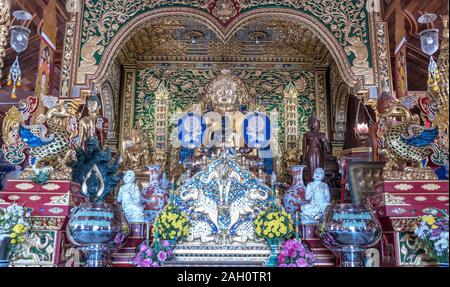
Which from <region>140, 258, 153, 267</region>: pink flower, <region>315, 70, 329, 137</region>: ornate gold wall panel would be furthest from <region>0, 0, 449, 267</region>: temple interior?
<region>315, 70, 329, 137</region>: ornate gold wall panel

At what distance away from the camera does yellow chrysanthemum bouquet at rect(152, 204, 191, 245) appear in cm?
311

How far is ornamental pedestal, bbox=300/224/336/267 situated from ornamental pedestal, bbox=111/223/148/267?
4.05 ft

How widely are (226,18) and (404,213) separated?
8.15 feet

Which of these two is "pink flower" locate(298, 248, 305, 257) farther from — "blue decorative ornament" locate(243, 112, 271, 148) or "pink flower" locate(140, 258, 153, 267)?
"blue decorative ornament" locate(243, 112, 271, 148)

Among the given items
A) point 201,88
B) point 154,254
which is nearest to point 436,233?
point 154,254

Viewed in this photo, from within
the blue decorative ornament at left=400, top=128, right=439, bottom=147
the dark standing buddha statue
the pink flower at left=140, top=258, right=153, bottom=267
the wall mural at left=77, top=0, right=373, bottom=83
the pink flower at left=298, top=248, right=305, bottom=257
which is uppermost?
the wall mural at left=77, top=0, right=373, bottom=83

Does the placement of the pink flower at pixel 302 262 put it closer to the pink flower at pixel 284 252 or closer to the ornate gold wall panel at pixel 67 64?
the pink flower at pixel 284 252

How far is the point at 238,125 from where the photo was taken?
6.81m

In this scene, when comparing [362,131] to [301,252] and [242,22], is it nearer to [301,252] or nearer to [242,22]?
[242,22]

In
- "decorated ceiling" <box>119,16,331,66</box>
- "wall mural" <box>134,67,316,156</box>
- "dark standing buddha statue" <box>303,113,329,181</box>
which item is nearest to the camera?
"dark standing buddha statue" <box>303,113,329,181</box>
